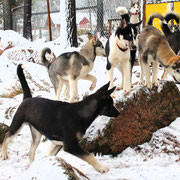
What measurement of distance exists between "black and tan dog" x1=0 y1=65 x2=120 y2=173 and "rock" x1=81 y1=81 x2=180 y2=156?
95cm

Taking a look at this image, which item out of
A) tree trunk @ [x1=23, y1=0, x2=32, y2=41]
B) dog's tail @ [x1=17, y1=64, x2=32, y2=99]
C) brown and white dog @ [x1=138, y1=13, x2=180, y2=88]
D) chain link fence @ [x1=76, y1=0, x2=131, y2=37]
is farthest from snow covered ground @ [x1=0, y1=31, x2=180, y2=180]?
tree trunk @ [x1=23, y1=0, x2=32, y2=41]

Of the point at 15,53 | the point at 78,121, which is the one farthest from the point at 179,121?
the point at 15,53

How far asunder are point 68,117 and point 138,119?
1.70m

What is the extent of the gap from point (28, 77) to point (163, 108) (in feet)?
13.5

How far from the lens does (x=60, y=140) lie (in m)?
3.34

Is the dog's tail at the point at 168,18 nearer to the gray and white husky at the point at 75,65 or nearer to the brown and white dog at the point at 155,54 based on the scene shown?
the brown and white dog at the point at 155,54

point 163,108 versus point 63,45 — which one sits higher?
point 63,45

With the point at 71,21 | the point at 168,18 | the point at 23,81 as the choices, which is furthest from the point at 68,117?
the point at 71,21

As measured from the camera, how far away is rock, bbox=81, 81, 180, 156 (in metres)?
4.35

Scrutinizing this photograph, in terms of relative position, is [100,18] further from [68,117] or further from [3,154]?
[68,117]

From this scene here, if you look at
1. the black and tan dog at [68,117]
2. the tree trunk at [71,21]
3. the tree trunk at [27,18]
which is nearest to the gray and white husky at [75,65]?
the black and tan dog at [68,117]

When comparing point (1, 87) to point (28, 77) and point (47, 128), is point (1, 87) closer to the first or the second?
point (28, 77)

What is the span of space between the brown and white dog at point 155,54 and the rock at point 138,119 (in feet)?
0.88

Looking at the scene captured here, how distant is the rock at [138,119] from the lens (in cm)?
435
